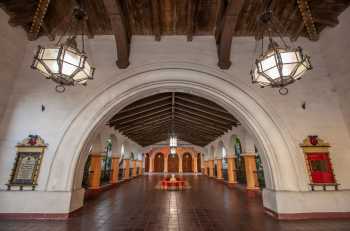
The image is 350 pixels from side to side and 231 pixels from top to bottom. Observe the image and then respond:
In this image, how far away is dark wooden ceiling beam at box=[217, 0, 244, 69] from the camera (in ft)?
10.4

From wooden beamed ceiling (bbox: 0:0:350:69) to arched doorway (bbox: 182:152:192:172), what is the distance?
56.9 feet

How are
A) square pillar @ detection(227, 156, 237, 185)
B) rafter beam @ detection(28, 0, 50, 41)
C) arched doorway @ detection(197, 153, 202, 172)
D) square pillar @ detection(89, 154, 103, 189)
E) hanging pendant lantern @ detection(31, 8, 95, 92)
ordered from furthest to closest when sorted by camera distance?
arched doorway @ detection(197, 153, 202, 172) < square pillar @ detection(227, 156, 237, 185) < square pillar @ detection(89, 154, 103, 189) < rafter beam @ detection(28, 0, 50, 41) < hanging pendant lantern @ detection(31, 8, 95, 92)

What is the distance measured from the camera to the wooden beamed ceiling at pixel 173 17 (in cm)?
351

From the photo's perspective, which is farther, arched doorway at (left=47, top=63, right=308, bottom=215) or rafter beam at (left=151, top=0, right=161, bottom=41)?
arched doorway at (left=47, top=63, right=308, bottom=215)

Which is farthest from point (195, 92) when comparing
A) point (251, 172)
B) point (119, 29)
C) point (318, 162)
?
point (251, 172)

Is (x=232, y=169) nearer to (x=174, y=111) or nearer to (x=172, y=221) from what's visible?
(x=174, y=111)

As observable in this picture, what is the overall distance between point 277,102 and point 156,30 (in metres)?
3.29

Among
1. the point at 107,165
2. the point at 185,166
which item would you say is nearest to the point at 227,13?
the point at 107,165

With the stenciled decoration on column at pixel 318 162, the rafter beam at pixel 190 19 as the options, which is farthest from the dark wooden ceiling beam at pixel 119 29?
the stenciled decoration on column at pixel 318 162

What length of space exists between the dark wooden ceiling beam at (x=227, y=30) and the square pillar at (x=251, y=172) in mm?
5305

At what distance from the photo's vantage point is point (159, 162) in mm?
20484

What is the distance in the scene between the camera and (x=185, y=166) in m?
20.2

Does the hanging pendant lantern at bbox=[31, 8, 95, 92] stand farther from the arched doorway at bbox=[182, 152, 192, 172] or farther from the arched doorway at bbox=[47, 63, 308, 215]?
the arched doorway at bbox=[182, 152, 192, 172]

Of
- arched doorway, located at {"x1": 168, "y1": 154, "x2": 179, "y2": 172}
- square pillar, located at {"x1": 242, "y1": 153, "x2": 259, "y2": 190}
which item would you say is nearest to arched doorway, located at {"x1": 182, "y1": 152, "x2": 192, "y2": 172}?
arched doorway, located at {"x1": 168, "y1": 154, "x2": 179, "y2": 172}
